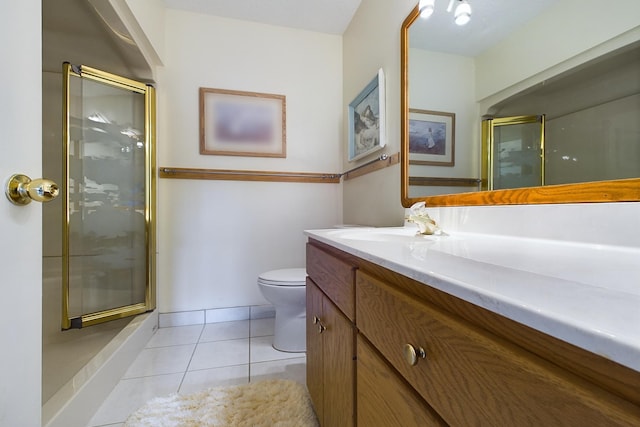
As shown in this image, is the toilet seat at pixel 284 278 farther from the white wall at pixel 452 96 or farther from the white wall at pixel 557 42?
the white wall at pixel 557 42

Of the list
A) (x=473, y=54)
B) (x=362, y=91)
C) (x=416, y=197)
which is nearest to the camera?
(x=473, y=54)

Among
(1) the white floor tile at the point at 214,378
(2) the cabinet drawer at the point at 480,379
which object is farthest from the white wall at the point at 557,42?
(1) the white floor tile at the point at 214,378

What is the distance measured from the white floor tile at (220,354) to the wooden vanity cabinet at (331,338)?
2.10 feet

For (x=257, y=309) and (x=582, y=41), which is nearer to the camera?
(x=582, y=41)

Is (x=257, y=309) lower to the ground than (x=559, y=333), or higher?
lower

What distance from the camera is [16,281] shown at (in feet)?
1.95

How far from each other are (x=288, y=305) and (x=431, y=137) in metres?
1.17

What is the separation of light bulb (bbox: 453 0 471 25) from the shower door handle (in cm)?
134

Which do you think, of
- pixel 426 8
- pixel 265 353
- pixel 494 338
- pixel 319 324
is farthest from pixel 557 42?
pixel 265 353

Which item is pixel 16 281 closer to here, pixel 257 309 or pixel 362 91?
pixel 257 309

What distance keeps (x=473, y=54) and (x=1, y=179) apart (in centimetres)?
136

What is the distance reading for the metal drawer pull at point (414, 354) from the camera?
40 centimetres

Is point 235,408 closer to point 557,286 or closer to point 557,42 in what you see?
point 557,286

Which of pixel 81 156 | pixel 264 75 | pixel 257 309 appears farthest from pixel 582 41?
pixel 81 156
